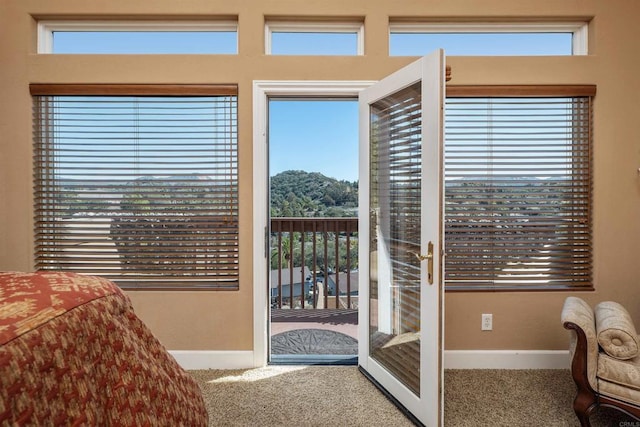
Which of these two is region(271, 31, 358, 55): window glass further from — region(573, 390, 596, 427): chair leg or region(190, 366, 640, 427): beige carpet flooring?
region(573, 390, 596, 427): chair leg

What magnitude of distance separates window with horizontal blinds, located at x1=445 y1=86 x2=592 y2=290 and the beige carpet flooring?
28.6 inches

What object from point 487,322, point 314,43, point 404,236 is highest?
point 314,43

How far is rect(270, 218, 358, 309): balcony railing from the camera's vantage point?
394 centimetres

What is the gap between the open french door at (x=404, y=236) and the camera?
1905mm

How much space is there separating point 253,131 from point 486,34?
1.91 meters

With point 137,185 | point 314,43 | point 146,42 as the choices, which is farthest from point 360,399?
point 146,42

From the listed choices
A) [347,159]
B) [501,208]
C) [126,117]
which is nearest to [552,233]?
[501,208]

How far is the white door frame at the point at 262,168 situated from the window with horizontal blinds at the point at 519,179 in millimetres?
856

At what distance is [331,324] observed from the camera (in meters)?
3.62

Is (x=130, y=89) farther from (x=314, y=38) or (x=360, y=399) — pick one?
(x=360, y=399)

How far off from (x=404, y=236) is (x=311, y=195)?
2.24 meters

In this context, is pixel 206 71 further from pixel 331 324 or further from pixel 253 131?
pixel 331 324

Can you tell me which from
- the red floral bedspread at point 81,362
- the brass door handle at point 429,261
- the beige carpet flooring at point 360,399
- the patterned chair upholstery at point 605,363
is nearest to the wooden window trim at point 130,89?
the brass door handle at point 429,261

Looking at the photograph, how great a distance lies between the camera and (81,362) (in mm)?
816
